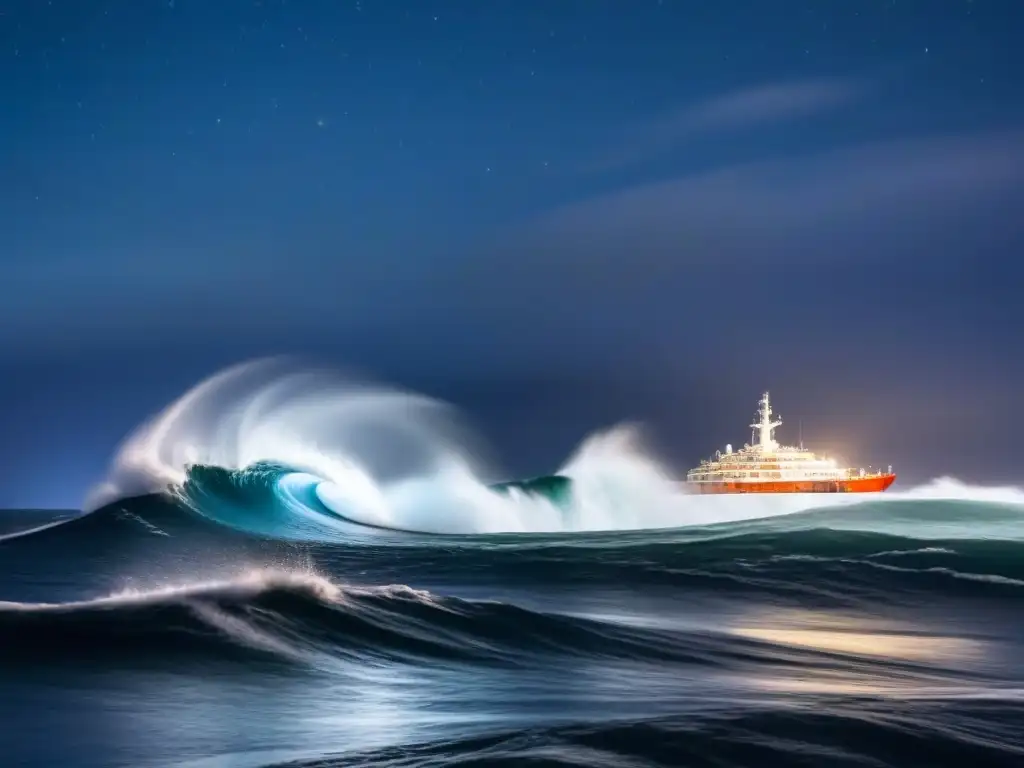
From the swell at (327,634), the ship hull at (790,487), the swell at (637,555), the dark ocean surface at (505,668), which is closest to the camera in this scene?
the dark ocean surface at (505,668)

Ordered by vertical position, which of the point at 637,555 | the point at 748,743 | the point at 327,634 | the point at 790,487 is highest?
the point at 790,487

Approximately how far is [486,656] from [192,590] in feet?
13.4

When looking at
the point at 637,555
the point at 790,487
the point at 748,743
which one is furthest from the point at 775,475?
the point at 748,743

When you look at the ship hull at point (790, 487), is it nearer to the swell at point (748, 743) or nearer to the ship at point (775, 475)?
the ship at point (775, 475)

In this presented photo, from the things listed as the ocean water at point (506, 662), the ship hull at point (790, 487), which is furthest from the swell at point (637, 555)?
the ship hull at point (790, 487)

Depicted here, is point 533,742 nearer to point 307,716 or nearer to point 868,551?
point 307,716

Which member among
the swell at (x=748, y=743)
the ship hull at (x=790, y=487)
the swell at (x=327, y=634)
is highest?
the ship hull at (x=790, y=487)

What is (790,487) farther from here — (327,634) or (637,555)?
(327,634)

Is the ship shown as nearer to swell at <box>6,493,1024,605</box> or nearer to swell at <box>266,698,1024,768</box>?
swell at <box>6,493,1024,605</box>

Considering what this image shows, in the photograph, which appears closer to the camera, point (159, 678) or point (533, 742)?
point (533, 742)

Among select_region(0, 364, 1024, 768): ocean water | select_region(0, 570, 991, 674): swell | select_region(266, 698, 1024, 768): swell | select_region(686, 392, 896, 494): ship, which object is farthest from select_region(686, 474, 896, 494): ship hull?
select_region(266, 698, 1024, 768): swell

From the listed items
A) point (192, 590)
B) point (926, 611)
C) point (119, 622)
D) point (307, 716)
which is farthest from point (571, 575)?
point (307, 716)

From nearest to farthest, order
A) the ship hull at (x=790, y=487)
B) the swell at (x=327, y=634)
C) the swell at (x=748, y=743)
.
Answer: the swell at (x=748, y=743) < the swell at (x=327, y=634) < the ship hull at (x=790, y=487)

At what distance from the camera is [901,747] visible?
7.13 m
